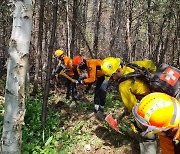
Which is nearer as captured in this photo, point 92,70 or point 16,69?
point 16,69

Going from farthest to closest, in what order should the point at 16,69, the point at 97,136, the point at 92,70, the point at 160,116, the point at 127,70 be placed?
the point at 92,70 < the point at 97,136 < the point at 127,70 < the point at 16,69 < the point at 160,116

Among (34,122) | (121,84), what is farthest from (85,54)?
(121,84)

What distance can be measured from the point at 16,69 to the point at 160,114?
1.82 metres

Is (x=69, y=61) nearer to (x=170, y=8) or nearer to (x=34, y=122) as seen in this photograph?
(x=34, y=122)

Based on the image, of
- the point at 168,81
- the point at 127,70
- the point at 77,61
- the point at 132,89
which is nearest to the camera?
the point at 168,81

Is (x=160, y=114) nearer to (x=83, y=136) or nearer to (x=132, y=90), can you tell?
(x=132, y=90)

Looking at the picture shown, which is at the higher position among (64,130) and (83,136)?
(83,136)

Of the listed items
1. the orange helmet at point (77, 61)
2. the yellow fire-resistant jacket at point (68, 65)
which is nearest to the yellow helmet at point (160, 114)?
the orange helmet at point (77, 61)

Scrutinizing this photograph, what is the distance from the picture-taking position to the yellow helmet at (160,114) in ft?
9.22

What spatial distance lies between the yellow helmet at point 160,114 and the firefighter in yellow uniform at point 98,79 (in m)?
4.36

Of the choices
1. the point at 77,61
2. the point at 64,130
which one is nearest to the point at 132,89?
the point at 64,130

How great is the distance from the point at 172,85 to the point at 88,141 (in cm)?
348

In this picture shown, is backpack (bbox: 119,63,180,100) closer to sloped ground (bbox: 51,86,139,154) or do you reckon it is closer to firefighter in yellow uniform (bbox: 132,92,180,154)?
firefighter in yellow uniform (bbox: 132,92,180,154)

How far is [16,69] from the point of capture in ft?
11.9
